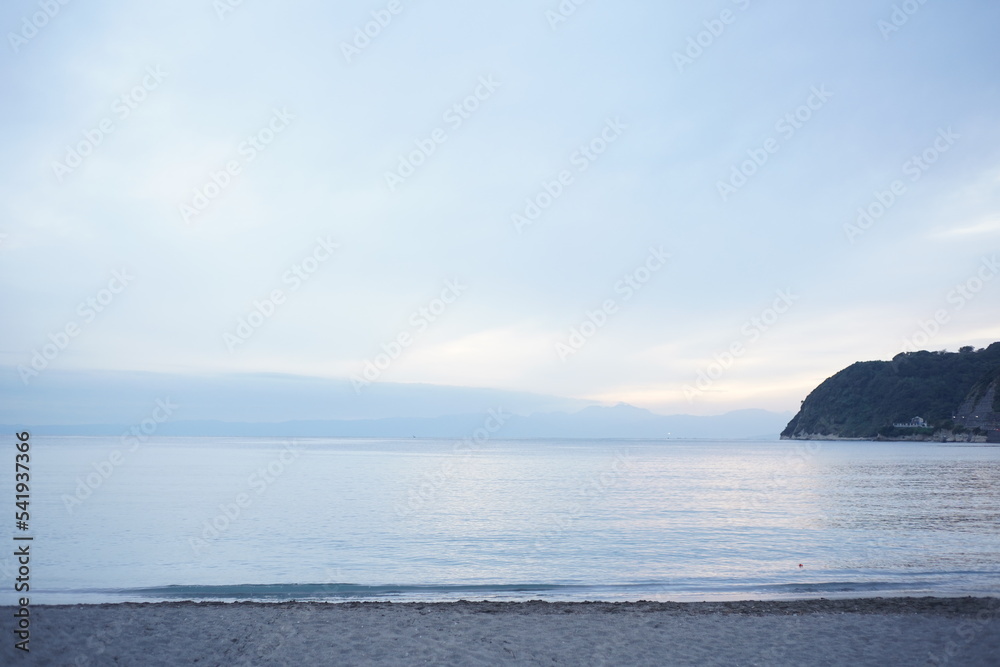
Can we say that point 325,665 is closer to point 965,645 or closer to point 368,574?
point 368,574

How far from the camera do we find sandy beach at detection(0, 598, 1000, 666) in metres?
10.4

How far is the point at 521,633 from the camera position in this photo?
11.8 meters

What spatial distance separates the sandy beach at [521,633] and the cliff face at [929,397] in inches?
6625

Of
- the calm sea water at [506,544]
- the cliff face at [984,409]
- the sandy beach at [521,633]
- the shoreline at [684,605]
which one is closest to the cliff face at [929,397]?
the cliff face at [984,409]

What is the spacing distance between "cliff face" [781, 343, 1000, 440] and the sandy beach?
16828cm

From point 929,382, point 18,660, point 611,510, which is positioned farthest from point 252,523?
point 929,382

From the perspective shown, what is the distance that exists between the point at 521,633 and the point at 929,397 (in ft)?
666

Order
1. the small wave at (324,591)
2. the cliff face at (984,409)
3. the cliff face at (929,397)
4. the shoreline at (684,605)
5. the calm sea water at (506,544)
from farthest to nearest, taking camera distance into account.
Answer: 1. the cliff face at (929,397)
2. the cliff face at (984,409)
3. the calm sea water at (506,544)
4. the small wave at (324,591)
5. the shoreline at (684,605)

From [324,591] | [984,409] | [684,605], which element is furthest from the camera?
[984,409]

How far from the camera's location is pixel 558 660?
1039 centimetres

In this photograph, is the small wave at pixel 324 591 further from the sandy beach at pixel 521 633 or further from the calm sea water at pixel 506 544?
the sandy beach at pixel 521 633

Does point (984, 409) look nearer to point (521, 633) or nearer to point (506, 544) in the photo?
point (506, 544)

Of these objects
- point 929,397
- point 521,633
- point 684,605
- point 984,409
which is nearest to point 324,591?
point 521,633

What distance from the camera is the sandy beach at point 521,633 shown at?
34.1 ft
